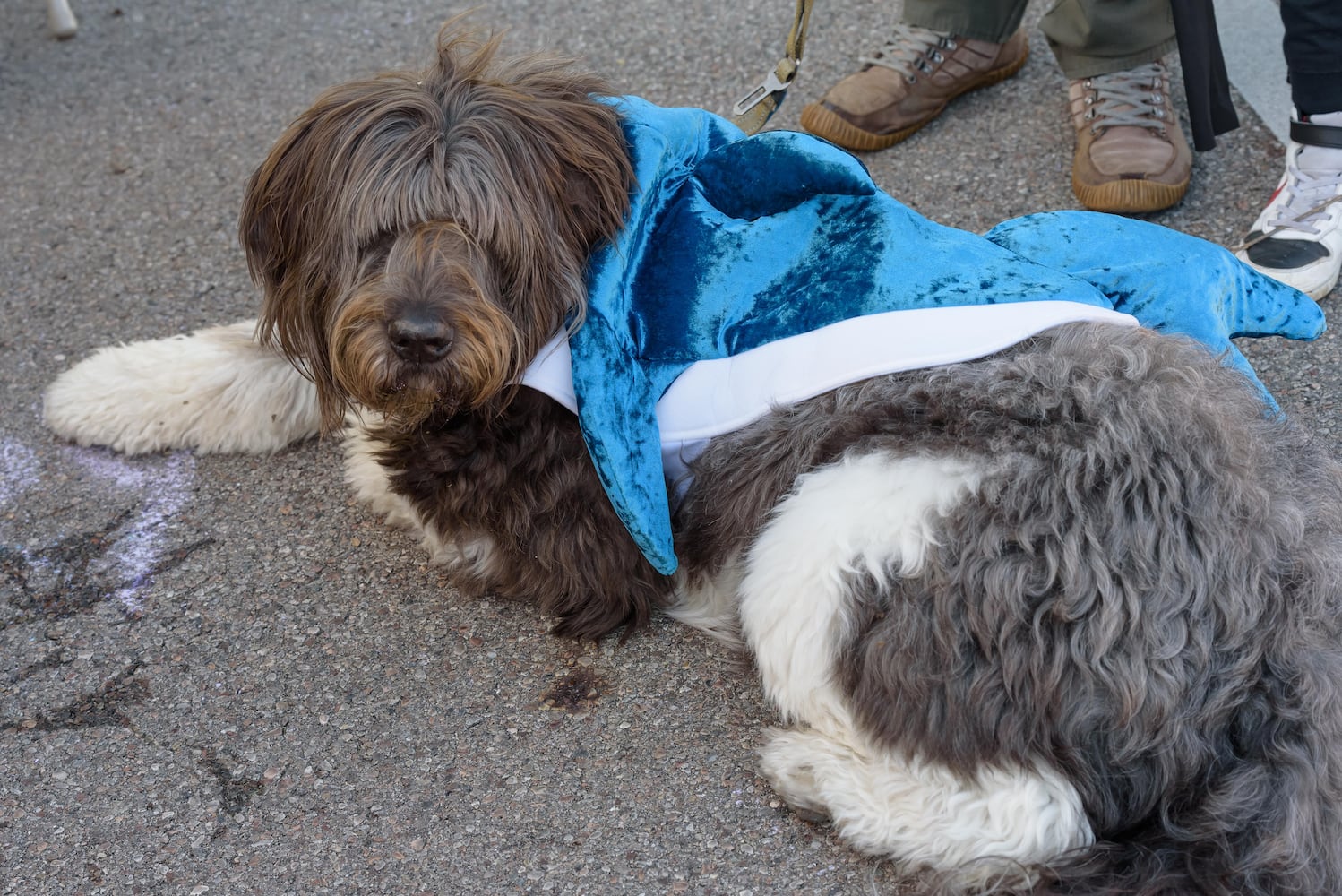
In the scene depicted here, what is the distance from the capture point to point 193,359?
11.4ft

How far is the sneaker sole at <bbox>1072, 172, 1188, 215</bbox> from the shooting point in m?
4.00

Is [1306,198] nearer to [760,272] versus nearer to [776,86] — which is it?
[776,86]

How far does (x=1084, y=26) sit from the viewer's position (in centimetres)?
414

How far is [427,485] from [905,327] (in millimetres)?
1180

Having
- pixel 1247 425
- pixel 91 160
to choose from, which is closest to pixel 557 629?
pixel 1247 425

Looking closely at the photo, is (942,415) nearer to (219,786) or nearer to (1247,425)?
(1247,425)

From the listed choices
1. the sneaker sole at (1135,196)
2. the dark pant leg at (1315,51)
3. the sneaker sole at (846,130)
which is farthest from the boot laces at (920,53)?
the dark pant leg at (1315,51)

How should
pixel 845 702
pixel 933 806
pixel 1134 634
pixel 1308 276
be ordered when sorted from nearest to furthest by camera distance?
pixel 1134 634 → pixel 933 806 → pixel 845 702 → pixel 1308 276

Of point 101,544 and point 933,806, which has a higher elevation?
point 101,544

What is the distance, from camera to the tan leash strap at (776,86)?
11.1 feet

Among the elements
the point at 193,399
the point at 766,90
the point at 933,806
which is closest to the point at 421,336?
the point at 933,806

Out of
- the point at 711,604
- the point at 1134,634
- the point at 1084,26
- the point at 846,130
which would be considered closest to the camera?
the point at 1134,634

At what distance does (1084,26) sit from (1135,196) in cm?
66

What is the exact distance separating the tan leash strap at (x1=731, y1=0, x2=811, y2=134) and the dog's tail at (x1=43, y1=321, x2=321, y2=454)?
151cm
